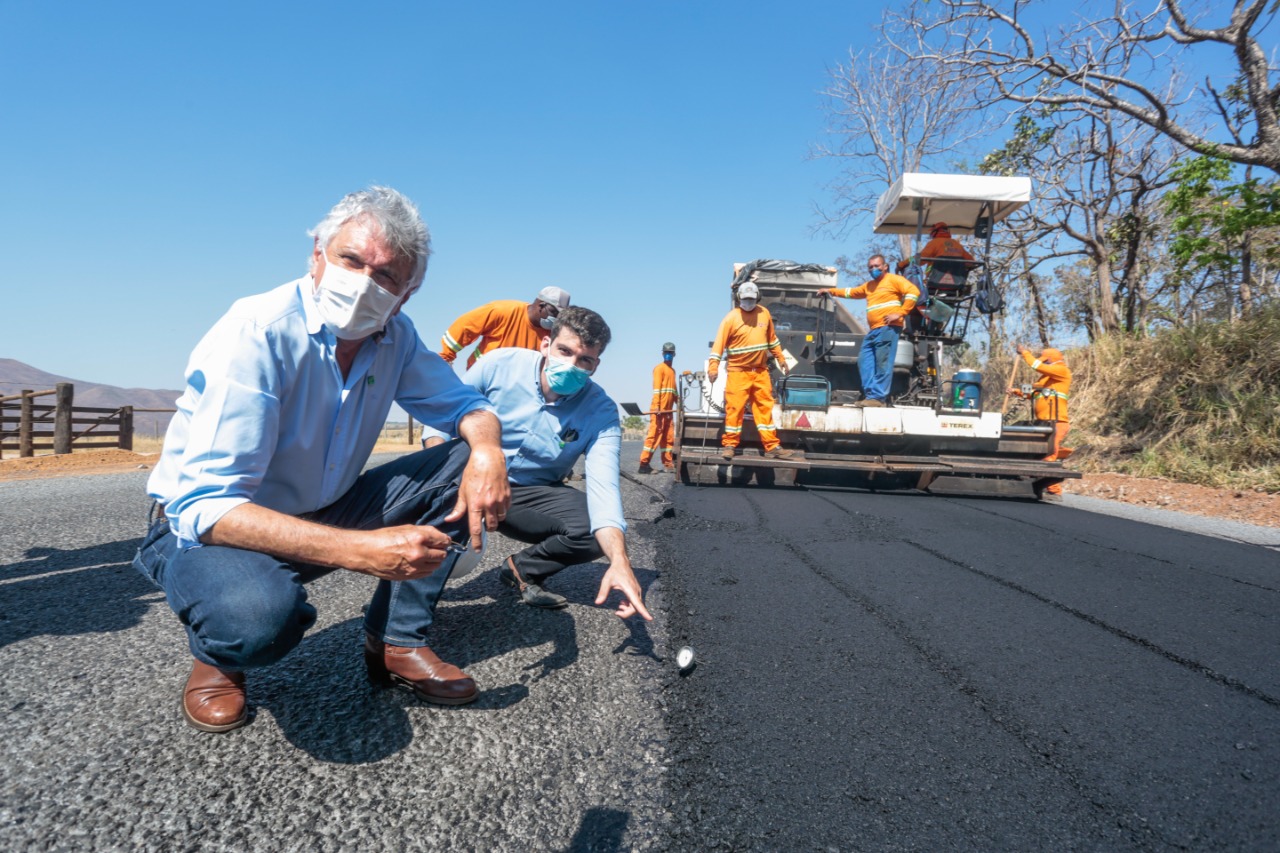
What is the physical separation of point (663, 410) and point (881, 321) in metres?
3.53

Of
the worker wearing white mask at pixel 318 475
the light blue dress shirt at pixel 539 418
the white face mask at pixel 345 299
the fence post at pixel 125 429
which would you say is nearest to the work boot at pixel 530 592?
the light blue dress shirt at pixel 539 418

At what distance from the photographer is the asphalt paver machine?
25.1ft

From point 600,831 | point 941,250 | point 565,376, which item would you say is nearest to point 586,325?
point 565,376

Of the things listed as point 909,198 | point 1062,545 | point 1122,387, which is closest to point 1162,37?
point 909,198

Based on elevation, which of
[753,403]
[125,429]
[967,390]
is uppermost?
→ [967,390]

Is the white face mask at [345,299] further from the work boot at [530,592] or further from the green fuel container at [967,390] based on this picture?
the green fuel container at [967,390]

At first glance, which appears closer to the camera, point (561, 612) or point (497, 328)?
point (561, 612)

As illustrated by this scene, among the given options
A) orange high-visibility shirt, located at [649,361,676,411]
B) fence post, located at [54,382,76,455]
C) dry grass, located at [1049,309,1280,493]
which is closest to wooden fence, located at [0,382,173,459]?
fence post, located at [54,382,76,455]

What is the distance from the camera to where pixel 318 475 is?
2.02m

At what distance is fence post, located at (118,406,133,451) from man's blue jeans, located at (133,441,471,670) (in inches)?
688

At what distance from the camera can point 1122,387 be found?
1173 centimetres

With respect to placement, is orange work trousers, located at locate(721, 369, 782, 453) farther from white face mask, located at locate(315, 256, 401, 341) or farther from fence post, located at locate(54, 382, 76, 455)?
fence post, located at locate(54, 382, 76, 455)

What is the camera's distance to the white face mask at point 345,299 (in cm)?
190

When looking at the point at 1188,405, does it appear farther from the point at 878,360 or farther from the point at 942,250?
the point at 878,360
